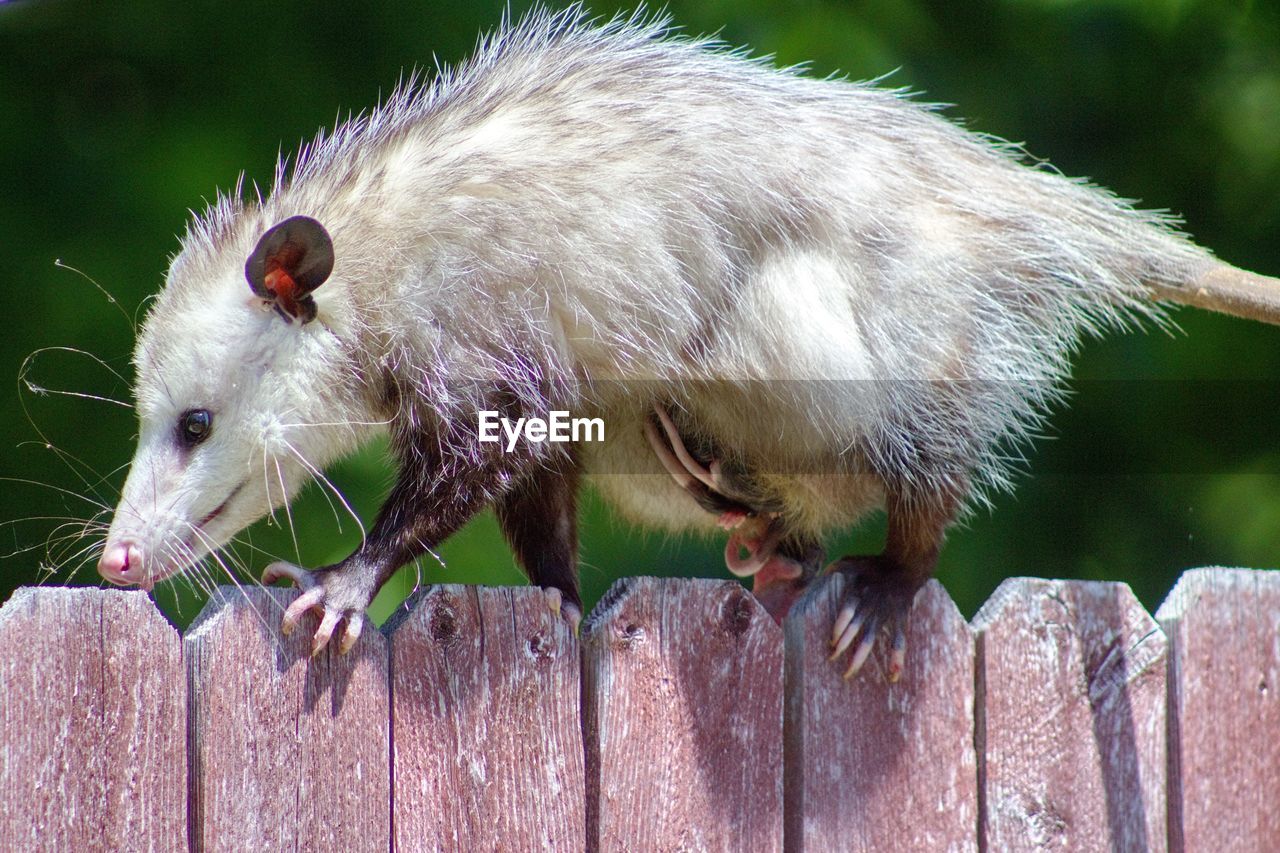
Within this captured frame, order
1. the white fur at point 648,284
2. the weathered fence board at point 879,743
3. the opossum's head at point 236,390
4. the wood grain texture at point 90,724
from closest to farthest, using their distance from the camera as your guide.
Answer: the wood grain texture at point 90,724
the weathered fence board at point 879,743
the opossum's head at point 236,390
the white fur at point 648,284

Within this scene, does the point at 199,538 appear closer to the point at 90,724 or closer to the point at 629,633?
the point at 90,724

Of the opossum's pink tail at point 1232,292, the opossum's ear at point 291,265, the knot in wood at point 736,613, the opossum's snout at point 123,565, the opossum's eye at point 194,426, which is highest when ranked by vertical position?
the opossum's pink tail at point 1232,292

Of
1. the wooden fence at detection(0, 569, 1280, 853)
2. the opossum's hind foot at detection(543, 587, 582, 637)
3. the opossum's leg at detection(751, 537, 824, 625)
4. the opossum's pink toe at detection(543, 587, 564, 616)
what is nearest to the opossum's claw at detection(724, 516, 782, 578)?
the opossum's leg at detection(751, 537, 824, 625)

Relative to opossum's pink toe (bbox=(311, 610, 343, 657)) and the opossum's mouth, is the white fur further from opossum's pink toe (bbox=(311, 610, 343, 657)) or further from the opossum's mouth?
opossum's pink toe (bbox=(311, 610, 343, 657))

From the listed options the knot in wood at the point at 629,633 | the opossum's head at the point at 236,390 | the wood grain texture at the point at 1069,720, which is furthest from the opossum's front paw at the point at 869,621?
the opossum's head at the point at 236,390
